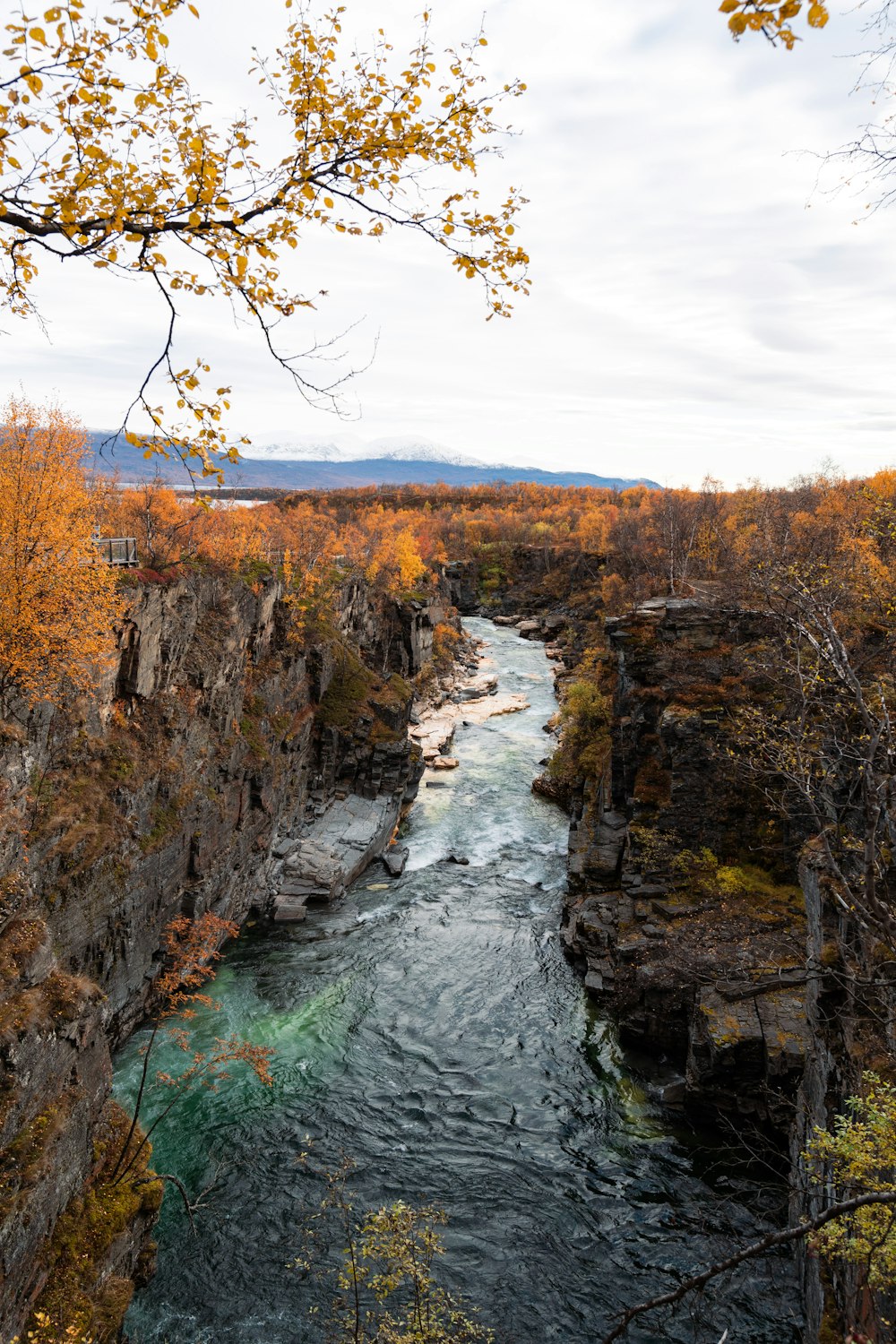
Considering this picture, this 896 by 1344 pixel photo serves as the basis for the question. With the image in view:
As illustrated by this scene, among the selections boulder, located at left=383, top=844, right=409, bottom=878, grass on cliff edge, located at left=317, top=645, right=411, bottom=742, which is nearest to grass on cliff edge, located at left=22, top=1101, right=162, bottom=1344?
boulder, located at left=383, top=844, right=409, bottom=878

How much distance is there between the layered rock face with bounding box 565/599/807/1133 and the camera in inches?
858

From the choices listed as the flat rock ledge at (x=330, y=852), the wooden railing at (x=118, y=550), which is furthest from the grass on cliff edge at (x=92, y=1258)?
the wooden railing at (x=118, y=550)

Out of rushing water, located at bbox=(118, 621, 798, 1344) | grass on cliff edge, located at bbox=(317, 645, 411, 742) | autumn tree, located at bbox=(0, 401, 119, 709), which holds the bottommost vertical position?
rushing water, located at bbox=(118, 621, 798, 1344)

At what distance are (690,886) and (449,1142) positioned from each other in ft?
45.4

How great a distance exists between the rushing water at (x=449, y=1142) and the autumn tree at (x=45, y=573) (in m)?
13.4

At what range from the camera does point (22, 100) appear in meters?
5.38

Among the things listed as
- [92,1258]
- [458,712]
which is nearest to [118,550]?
[92,1258]

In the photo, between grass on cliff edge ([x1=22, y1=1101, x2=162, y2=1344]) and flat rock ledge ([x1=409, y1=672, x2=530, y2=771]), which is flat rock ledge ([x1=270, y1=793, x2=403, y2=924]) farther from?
grass on cliff edge ([x1=22, y1=1101, x2=162, y2=1344])

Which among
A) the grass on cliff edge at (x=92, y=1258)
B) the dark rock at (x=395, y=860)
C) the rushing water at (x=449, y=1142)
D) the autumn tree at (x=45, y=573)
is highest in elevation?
the autumn tree at (x=45, y=573)

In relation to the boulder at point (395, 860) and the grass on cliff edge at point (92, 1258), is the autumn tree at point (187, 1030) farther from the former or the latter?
the boulder at point (395, 860)

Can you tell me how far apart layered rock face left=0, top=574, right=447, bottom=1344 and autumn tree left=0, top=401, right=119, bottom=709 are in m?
1.58

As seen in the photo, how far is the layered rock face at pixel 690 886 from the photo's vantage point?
21.8 metres

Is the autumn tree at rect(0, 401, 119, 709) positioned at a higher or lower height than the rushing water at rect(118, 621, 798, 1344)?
higher

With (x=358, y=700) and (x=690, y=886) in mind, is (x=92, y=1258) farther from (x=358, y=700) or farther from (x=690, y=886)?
(x=358, y=700)
